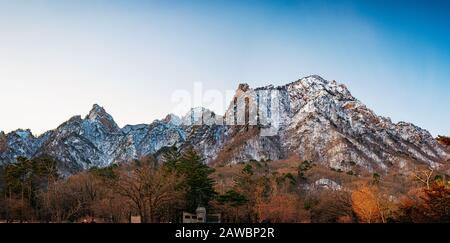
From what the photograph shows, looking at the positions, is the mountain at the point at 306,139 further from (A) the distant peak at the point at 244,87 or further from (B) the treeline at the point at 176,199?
(B) the treeline at the point at 176,199

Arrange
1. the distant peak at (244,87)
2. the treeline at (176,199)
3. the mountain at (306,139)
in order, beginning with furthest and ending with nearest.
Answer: the distant peak at (244,87)
the mountain at (306,139)
the treeline at (176,199)

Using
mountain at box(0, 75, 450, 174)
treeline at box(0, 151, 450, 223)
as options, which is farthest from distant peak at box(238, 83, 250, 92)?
treeline at box(0, 151, 450, 223)

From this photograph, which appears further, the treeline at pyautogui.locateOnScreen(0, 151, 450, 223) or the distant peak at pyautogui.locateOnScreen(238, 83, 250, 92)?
the distant peak at pyautogui.locateOnScreen(238, 83, 250, 92)

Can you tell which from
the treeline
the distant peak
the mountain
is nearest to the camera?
the treeline

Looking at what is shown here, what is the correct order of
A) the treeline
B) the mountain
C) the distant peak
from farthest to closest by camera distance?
the distant peak, the mountain, the treeline

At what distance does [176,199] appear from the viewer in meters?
51.8

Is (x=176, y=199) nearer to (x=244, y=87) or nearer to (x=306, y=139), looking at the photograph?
(x=306, y=139)

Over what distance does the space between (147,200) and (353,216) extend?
94.4ft

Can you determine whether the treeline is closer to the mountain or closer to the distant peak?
the mountain

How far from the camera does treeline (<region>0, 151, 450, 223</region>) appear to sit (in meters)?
50.0

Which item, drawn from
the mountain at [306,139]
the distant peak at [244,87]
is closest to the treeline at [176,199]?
the mountain at [306,139]

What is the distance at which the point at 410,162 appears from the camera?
160 m

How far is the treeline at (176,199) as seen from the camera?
5003cm
